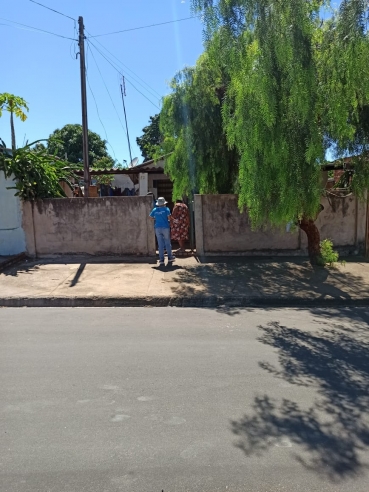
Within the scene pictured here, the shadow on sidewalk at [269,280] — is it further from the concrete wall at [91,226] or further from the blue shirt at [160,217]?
the concrete wall at [91,226]

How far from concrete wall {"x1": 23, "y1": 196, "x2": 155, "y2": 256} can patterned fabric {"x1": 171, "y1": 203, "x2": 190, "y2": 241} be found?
2.41ft

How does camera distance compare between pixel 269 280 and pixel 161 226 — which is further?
pixel 161 226

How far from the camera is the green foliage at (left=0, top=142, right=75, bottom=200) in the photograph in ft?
35.3

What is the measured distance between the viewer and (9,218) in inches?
433

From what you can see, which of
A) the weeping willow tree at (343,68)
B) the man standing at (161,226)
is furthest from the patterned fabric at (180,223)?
the weeping willow tree at (343,68)

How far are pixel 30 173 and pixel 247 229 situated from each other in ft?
19.4

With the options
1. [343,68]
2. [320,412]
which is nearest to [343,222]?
[343,68]

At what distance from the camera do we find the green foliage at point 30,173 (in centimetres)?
1077

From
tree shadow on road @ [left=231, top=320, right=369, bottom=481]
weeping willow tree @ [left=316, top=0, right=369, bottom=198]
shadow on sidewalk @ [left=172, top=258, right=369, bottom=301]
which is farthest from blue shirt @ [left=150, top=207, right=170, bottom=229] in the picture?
tree shadow on road @ [left=231, top=320, right=369, bottom=481]

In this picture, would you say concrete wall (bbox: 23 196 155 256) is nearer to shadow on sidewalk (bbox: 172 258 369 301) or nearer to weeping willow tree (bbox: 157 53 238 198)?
weeping willow tree (bbox: 157 53 238 198)

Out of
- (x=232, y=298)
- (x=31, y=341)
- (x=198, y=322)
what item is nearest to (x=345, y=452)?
(x=198, y=322)

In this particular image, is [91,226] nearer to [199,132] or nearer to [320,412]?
[199,132]

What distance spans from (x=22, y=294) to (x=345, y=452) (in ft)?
20.4

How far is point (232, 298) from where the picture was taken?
24.2 feet
